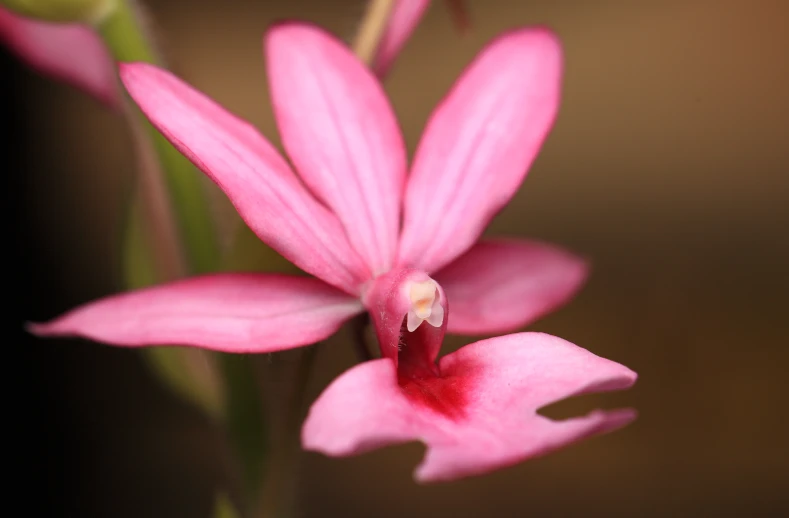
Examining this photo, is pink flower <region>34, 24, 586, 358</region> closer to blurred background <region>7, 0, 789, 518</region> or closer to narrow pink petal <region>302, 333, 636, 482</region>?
narrow pink petal <region>302, 333, 636, 482</region>

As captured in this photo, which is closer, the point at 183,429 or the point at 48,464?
the point at 48,464

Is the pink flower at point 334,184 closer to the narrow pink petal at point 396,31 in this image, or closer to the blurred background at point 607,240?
the narrow pink petal at point 396,31

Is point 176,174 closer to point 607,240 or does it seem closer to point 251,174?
point 251,174

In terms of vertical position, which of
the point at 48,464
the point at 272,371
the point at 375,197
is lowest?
the point at 48,464

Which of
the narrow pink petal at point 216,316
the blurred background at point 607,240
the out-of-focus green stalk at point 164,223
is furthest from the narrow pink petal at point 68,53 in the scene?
the blurred background at point 607,240

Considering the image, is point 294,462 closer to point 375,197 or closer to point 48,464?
point 375,197

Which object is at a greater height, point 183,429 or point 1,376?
point 1,376

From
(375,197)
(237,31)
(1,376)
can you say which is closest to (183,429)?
(1,376)
